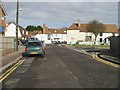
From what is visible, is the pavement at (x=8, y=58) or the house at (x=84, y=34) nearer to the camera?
the pavement at (x=8, y=58)

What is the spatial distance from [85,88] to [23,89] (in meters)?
2.08

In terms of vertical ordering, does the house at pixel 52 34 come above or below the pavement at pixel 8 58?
above

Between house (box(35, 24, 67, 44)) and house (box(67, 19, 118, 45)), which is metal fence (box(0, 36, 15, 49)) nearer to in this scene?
house (box(67, 19, 118, 45))

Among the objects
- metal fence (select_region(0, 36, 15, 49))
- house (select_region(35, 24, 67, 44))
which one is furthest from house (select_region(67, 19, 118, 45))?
metal fence (select_region(0, 36, 15, 49))

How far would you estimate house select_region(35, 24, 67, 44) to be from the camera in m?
134

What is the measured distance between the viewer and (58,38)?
140 m

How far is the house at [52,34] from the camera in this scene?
134m

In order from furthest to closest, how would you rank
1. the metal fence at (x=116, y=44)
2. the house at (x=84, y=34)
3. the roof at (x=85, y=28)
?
the roof at (x=85, y=28) → the house at (x=84, y=34) → the metal fence at (x=116, y=44)

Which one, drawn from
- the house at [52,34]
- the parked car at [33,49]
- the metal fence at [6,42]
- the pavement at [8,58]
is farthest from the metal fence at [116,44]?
the house at [52,34]

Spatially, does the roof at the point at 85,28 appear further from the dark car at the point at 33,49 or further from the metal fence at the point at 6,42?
the dark car at the point at 33,49

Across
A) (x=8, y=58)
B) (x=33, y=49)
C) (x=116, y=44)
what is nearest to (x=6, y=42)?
(x=33, y=49)

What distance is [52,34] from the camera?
139 meters

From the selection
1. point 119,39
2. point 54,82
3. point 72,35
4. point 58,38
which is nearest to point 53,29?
point 58,38

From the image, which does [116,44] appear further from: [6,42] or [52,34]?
[52,34]
